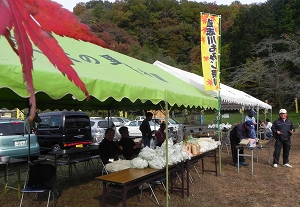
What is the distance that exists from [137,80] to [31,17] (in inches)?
Result: 136

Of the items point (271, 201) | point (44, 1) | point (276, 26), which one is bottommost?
point (271, 201)

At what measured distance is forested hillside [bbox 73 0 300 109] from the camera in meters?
18.9

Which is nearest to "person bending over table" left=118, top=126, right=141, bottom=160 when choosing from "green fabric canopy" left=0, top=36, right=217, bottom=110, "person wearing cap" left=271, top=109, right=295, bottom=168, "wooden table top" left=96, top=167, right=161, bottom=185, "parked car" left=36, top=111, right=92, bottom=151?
"green fabric canopy" left=0, top=36, right=217, bottom=110

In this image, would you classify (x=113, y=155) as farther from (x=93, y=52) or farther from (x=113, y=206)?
(x=93, y=52)

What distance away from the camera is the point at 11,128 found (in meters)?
8.44

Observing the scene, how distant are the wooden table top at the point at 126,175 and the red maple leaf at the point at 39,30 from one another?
10.3ft

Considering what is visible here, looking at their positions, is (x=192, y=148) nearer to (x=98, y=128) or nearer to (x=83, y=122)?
(x=83, y=122)

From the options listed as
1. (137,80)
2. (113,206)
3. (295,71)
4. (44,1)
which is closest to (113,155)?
(113,206)

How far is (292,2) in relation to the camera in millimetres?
32594

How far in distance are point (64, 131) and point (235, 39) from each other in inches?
1460

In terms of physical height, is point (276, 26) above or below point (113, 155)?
above

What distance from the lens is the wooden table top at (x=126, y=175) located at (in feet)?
12.2

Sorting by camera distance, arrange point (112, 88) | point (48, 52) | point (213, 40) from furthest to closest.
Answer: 1. point (213, 40)
2. point (112, 88)
3. point (48, 52)

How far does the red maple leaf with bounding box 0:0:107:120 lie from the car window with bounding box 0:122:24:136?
857 centimetres
